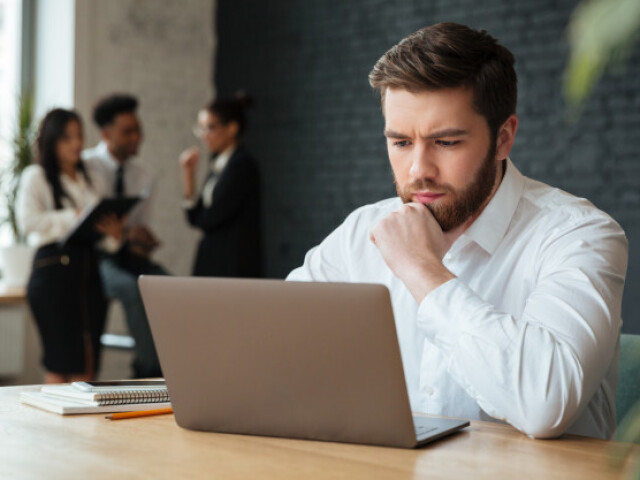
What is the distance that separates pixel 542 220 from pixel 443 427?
20.6 inches

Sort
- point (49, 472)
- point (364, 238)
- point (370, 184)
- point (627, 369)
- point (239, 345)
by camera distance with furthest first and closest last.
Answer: point (370, 184), point (364, 238), point (627, 369), point (239, 345), point (49, 472)

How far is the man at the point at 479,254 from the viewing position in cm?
115

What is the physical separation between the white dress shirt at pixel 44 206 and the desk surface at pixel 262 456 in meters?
3.05

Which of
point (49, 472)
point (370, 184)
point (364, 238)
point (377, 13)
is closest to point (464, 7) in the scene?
point (377, 13)

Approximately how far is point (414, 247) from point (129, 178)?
3707 mm

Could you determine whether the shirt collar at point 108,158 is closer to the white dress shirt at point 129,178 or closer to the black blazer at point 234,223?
the white dress shirt at point 129,178

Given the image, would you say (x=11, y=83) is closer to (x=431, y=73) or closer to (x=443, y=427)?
(x=431, y=73)

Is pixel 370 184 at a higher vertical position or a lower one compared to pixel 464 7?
lower

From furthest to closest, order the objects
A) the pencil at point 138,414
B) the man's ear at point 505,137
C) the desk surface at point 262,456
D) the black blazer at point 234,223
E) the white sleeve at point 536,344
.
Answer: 1. the black blazer at point 234,223
2. the man's ear at point 505,137
3. the pencil at point 138,414
4. the white sleeve at point 536,344
5. the desk surface at point 262,456

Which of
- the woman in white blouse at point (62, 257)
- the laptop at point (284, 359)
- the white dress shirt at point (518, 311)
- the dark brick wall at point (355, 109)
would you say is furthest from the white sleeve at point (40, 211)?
the laptop at point (284, 359)

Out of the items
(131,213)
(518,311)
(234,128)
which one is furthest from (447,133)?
(131,213)

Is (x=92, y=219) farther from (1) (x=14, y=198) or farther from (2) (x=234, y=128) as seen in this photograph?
(1) (x=14, y=198)

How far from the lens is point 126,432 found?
1.14m

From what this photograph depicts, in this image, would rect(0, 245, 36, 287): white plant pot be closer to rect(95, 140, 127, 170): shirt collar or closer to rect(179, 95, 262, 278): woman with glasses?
rect(95, 140, 127, 170): shirt collar
